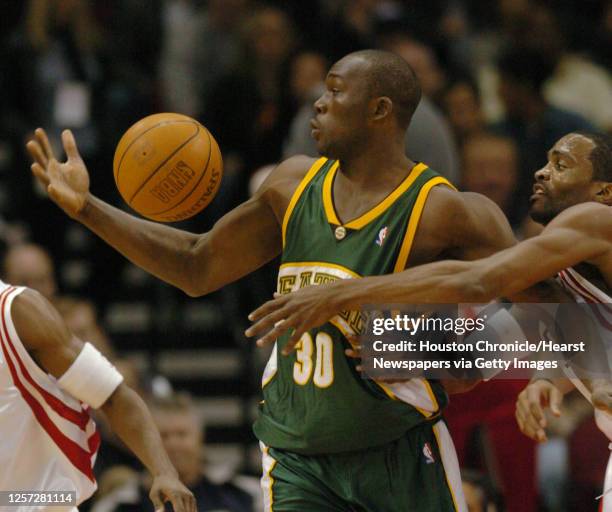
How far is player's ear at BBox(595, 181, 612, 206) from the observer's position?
5.05m

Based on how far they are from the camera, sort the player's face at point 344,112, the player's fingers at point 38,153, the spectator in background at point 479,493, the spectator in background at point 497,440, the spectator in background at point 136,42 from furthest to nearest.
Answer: the spectator in background at point 136,42, the spectator in background at point 497,440, the spectator in background at point 479,493, the player's fingers at point 38,153, the player's face at point 344,112

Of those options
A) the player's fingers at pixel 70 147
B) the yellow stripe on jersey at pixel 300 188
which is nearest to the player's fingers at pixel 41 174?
the player's fingers at pixel 70 147

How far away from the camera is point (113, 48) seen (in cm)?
1069

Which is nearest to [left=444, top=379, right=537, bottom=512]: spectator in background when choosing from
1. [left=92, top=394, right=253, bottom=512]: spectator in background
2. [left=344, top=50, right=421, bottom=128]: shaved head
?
[left=92, top=394, right=253, bottom=512]: spectator in background

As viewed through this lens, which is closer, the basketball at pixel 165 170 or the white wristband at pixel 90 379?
the white wristband at pixel 90 379

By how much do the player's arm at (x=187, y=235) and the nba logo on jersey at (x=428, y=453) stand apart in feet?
3.22

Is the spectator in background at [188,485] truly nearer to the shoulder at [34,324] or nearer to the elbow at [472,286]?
the shoulder at [34,324]

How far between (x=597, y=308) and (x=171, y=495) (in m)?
1.64

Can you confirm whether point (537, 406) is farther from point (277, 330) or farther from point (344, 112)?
point (344, 112)

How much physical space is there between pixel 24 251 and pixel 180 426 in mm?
1572

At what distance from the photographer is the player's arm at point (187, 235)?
17.1 ft

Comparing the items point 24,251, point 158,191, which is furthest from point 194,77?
point 158,191

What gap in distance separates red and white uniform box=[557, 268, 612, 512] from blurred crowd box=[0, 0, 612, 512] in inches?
135

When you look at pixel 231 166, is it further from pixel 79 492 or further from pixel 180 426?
pixel 79 492
